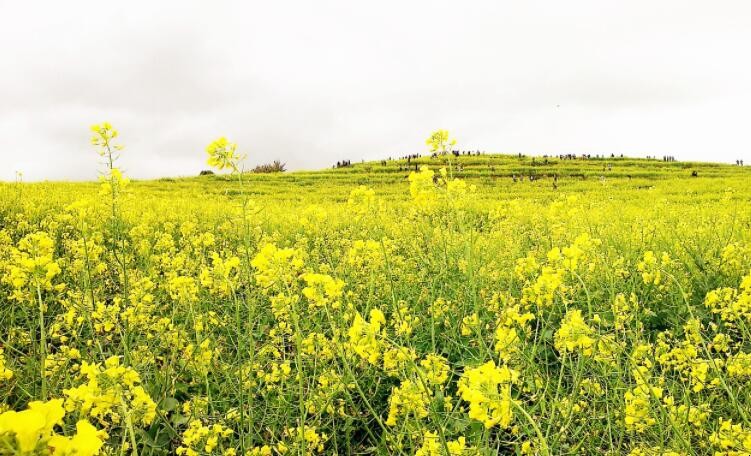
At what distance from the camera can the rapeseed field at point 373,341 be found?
6.96 feet

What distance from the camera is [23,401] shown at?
3.27 m

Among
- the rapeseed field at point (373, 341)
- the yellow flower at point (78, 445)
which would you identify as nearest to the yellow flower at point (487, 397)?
the rapeseed field at point (373, 341)

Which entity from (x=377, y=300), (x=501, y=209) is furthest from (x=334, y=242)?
(x=501, y=209)

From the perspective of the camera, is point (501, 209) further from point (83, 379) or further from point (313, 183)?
point (313, 183)

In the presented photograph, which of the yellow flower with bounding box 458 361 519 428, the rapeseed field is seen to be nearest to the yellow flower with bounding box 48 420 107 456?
the rapeseed field

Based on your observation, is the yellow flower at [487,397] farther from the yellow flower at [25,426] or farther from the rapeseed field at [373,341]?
Answer: the yellow flower at [25,426]

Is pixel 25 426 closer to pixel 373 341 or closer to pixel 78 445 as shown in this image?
pixel 78 445

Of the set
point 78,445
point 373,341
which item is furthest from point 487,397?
→ point 78,445

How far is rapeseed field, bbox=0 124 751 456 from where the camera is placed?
2.12 m

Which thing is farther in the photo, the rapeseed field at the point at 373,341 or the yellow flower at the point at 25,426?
the rapeseed field at the point at 373,341

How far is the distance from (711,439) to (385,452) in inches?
63.0

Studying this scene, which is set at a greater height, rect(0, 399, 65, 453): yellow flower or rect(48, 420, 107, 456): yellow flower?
rect(0, 399, 65, 453): yellow flower

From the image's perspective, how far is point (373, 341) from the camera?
1.79 m

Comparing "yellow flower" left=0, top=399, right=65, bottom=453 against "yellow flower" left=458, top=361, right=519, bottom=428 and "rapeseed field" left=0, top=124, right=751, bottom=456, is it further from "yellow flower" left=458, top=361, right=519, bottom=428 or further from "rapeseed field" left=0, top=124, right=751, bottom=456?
"yellow flower" left=458, top=361, right=519, bottom=428
